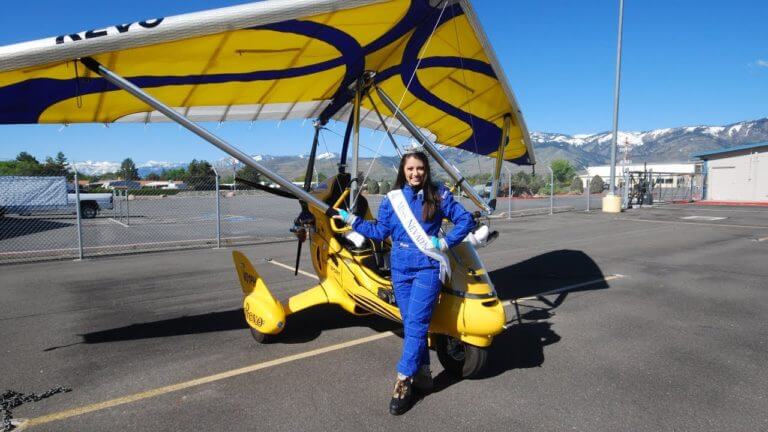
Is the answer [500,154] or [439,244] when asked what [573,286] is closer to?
[500,154]

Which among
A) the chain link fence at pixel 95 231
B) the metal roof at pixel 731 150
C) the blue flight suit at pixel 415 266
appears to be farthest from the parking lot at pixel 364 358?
the metal roof at pixel 731 150

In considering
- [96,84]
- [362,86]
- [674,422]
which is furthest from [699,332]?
[96,84]

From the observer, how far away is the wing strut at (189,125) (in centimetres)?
364

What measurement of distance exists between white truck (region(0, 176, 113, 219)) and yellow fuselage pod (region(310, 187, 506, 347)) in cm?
Result: 1129

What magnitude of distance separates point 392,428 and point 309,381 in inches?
39.9

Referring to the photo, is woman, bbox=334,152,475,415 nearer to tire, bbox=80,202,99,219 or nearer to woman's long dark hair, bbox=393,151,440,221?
woman's long dark hair, bbox=393,151,440,221

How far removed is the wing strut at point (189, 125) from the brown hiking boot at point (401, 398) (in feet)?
4.85

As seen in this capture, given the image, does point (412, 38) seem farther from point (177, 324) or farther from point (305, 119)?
point (177, 324)

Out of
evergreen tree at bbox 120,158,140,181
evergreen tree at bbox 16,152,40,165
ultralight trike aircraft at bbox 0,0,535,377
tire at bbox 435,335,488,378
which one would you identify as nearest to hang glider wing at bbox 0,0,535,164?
ultralight trike aircraft at bbox 0,0,535,377

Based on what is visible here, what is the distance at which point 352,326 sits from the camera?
5.23 meters

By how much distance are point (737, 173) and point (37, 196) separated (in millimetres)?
39138

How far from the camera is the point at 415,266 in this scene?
3.37 meters

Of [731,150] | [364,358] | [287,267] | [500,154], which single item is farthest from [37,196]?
[731,150]

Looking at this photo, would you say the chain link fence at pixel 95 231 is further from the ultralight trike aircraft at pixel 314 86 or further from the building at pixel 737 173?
the building at pixel 737 173
